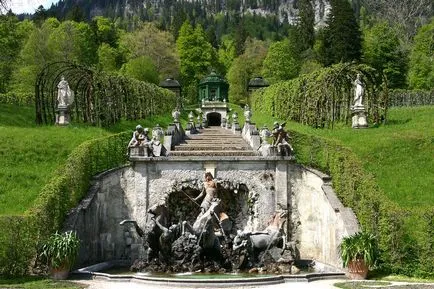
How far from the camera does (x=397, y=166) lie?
24750 mm

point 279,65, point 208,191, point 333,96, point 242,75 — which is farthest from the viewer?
point 242,75

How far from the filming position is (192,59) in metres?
86.1

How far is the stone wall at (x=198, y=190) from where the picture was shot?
23.0m

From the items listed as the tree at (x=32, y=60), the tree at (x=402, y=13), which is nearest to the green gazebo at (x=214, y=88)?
the tree at (x=32, y=60)

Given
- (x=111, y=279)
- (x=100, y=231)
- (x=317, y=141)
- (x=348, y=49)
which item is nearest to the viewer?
(x=111, y=279)

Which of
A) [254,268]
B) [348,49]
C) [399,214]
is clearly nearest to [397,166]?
[399,214]

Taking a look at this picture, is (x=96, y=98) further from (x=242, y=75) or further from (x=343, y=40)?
(x=242, y=75)

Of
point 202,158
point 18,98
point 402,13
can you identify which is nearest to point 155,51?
point 402,13

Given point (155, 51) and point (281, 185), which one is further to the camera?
point (155, 51)

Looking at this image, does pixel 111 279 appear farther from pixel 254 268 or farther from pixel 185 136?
pixel 185 136

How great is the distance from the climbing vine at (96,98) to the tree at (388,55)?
1353 inches

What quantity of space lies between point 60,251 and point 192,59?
69.9m

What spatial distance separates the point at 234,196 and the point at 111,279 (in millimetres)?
7507

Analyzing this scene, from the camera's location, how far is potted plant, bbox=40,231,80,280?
58.5ft
